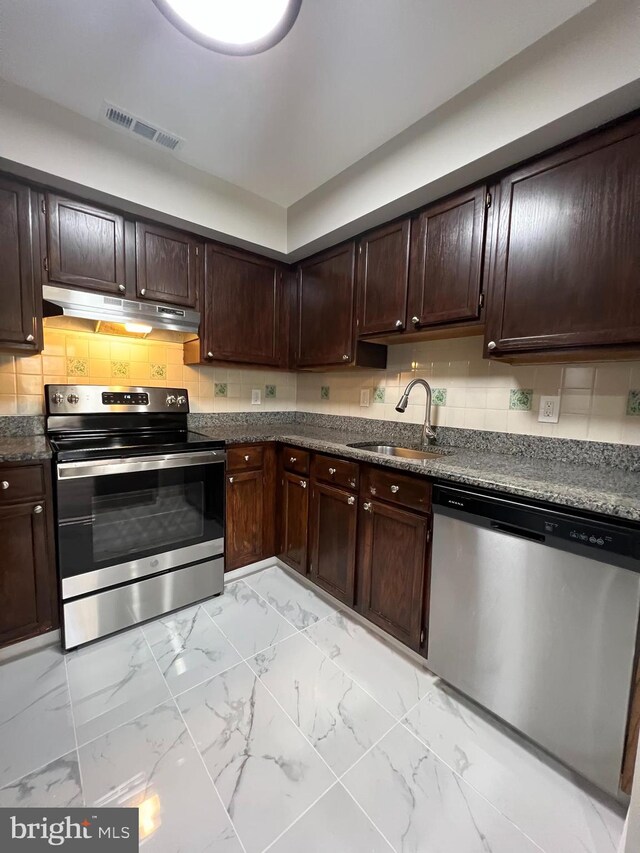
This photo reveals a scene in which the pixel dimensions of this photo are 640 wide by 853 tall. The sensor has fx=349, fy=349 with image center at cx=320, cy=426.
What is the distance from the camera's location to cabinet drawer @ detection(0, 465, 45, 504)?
1.40 meters

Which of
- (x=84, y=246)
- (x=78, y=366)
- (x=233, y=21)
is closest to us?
(x=233, y=21)

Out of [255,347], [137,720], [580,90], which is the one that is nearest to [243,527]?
[137,720]

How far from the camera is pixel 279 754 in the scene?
1.15 m

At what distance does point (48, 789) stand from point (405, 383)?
2228mm

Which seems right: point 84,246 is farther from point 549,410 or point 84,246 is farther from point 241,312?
point 549,410

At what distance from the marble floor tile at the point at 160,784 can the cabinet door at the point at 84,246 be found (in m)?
1.94

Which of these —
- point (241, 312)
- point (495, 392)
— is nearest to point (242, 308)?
point (241, 312)

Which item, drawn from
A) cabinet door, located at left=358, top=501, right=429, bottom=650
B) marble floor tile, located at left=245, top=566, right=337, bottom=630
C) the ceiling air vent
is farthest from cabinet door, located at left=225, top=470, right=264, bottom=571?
the ceiling air vent

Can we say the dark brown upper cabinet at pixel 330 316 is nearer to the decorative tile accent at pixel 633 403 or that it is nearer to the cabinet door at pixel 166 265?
the cabinet door at pixel 166 265

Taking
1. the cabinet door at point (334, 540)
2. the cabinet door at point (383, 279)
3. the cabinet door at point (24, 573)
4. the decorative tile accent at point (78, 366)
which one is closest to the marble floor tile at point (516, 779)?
the cabinet door at point (334, 540)

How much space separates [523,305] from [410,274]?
608 millimetres

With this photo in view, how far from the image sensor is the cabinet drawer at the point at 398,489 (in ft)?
4.73

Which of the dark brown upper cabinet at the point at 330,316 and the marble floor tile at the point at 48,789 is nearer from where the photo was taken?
the marble floor tile at the point at 48,789

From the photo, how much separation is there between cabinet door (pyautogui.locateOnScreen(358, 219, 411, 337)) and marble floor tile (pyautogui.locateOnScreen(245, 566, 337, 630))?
158 centimetres
